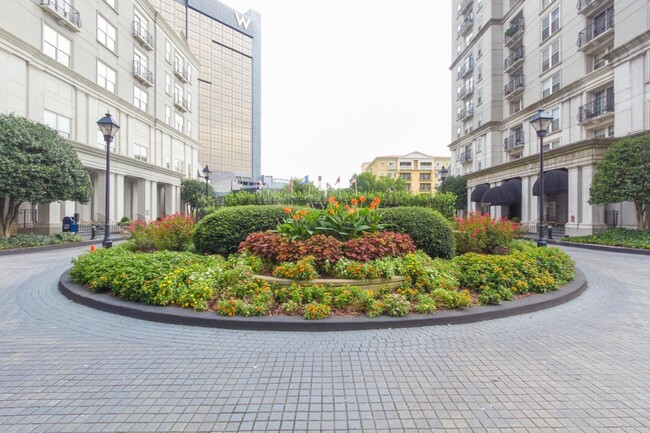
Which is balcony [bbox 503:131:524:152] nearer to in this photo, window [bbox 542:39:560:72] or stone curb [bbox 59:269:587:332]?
window [bbox 542:39:560:72]

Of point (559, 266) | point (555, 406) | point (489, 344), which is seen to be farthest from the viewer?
point (559, 266)

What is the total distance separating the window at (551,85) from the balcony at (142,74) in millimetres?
36196

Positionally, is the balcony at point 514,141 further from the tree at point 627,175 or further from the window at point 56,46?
the window at point 56,46

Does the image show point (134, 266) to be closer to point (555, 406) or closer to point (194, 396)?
point (194, 396)

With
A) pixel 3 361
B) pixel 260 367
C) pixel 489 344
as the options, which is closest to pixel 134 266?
pixel 3 361

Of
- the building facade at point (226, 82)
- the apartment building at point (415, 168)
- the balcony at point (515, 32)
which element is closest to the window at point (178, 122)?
the balcony at point (515, 32)

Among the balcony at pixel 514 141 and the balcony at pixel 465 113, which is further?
the balcony at pixel 465 113

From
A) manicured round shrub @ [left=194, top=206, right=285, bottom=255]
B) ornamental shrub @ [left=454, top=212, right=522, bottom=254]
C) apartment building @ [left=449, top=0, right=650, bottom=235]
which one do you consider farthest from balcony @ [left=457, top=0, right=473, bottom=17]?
manicured round shrub @ [left=194, top=206, right=285, bottom=255]

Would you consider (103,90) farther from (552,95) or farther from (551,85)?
(551,85)

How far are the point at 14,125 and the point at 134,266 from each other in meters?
14.4

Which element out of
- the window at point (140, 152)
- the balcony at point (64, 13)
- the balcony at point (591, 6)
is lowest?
the window at point (140, 152)

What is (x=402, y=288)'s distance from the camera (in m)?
5.76

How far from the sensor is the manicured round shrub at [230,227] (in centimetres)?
805

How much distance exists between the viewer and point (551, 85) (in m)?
27.3
